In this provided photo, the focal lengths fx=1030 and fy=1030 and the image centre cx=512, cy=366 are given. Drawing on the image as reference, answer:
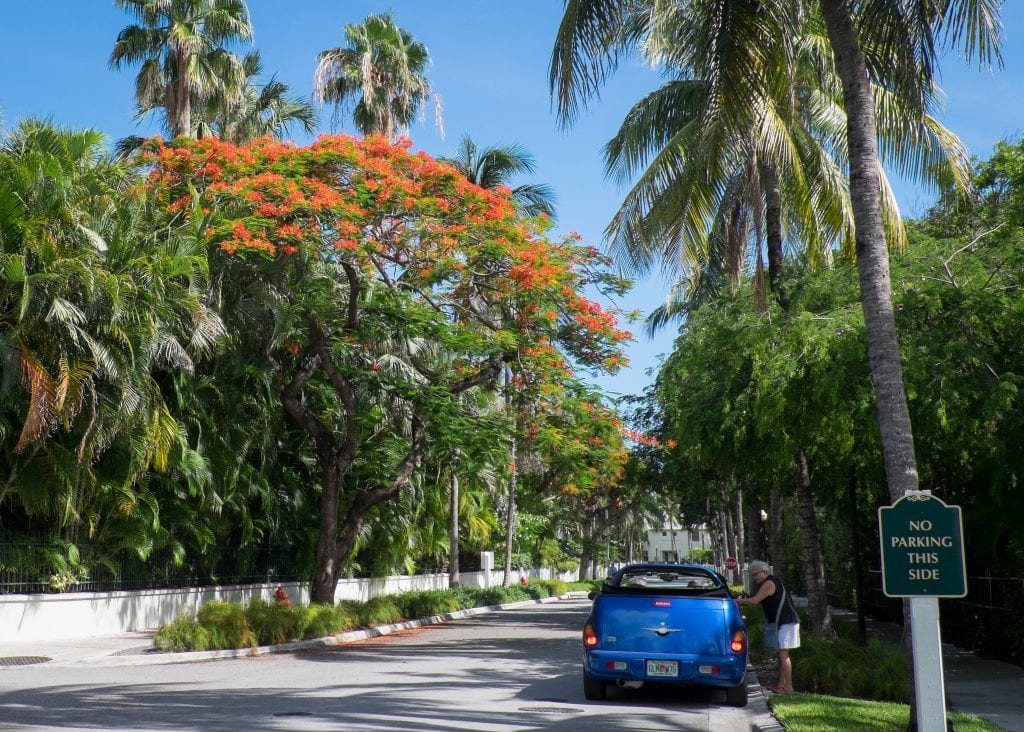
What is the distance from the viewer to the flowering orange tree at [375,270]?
20047 mm

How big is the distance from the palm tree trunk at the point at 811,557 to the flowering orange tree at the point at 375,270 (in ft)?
17.1

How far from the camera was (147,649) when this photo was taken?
58.1ft

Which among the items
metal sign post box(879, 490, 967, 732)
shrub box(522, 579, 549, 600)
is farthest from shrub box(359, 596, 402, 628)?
shrub box(522, 579, 549, 600)

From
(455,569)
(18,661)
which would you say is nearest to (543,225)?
(18,661)

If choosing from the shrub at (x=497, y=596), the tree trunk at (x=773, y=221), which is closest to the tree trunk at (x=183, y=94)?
the tree trunk at (x=773, y=221)

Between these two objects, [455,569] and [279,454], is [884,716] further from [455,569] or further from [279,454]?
[455,569]

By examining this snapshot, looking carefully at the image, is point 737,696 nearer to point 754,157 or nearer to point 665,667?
Answer: point 665,667

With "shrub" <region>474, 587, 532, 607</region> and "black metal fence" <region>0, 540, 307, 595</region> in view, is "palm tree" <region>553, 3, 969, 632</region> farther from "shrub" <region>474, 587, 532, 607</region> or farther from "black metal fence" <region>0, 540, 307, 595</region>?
"shrub" <region>474, 587, 532, 607</region>

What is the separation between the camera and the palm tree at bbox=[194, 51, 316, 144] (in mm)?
31453

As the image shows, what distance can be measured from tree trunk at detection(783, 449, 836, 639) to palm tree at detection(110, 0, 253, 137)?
731 inches

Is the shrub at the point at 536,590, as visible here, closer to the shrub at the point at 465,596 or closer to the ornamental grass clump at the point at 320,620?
the shrub at the point at 465,596

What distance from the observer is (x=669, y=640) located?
38.2 ft

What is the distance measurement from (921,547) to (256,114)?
2902cm

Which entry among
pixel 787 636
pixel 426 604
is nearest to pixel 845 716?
pixel 787 636
